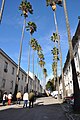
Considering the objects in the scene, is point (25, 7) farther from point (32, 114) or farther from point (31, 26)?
point (32, 114)

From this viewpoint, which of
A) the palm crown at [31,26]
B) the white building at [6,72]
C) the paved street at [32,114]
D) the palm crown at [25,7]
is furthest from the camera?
the palm crown at [31,26]

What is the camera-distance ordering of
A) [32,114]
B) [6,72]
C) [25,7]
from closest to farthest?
1. [32,114]
2. [6,72]
3. [25,7]

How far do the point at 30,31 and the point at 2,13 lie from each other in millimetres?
28920

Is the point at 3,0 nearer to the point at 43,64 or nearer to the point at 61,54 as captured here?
the point at 61,54

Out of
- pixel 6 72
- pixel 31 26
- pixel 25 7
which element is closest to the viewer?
pixel 6 72

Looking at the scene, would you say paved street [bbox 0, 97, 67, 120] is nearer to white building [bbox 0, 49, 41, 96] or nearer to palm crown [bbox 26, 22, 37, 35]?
white building [bbox 0, 49, 41, 96]

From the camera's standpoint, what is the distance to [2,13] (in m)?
16.9

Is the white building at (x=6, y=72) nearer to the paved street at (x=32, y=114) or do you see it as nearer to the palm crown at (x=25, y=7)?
the palm crown at (x=25, y=7)

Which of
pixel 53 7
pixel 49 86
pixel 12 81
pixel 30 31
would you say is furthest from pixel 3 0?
pixel 49 86

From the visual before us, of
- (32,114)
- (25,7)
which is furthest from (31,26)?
(32,114)

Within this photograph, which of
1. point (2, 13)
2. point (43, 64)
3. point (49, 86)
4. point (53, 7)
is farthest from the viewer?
point (49, 86)

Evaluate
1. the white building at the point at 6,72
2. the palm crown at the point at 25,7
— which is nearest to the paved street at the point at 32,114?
the white building at the point at 6,72

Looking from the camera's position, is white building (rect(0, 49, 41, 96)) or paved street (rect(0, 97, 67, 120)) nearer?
paved street (rect(0, 97, 67, 120))

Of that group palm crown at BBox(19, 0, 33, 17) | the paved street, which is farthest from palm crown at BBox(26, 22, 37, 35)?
the paved street
